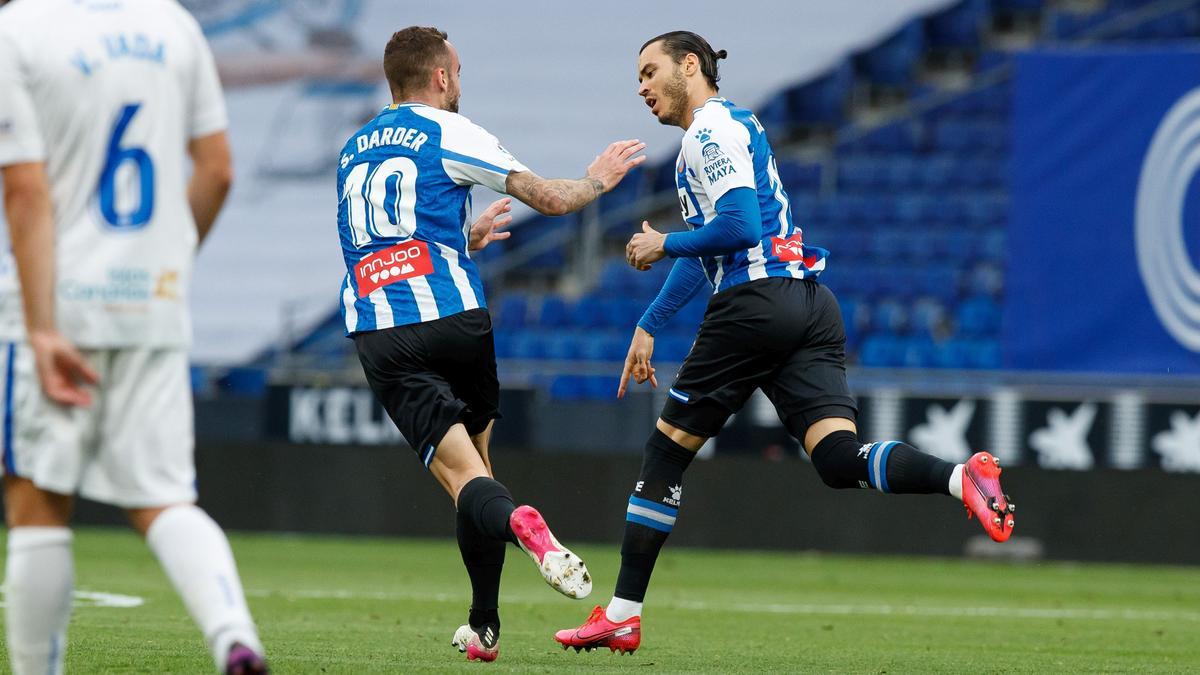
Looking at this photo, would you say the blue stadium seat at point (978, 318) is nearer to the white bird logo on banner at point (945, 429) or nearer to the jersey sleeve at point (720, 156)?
the white bird logo on banner at point (945, 429)

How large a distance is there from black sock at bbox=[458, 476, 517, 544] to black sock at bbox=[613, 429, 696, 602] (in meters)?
0.65

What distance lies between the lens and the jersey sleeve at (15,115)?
3227 millimetres

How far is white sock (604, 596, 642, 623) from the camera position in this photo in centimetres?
533

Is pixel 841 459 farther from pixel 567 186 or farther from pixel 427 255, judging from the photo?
pixel 427 255

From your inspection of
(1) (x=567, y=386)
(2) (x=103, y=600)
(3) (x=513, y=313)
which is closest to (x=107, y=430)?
(2) (x=103, y=600)

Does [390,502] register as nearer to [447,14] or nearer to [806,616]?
[806,616]

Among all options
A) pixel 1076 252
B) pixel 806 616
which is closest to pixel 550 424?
pixel 1076 252

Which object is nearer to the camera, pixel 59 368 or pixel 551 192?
pixel 59 368

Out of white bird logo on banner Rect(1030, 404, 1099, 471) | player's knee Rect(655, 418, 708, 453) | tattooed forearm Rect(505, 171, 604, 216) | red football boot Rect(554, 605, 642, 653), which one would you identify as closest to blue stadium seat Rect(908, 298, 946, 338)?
white bird logo on banner Rect(1030, 404, 1099, 471)

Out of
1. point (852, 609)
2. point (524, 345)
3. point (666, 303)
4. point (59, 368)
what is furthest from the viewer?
point (524, 345)

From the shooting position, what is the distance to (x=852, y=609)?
26.4ft

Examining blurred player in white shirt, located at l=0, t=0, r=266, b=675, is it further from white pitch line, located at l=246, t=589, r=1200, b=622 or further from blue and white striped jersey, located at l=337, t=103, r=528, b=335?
white pitch line, located at l=246, t=589, r=1200, b=622

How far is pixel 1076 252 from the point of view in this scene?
12.6m

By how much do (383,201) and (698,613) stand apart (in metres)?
3.18
